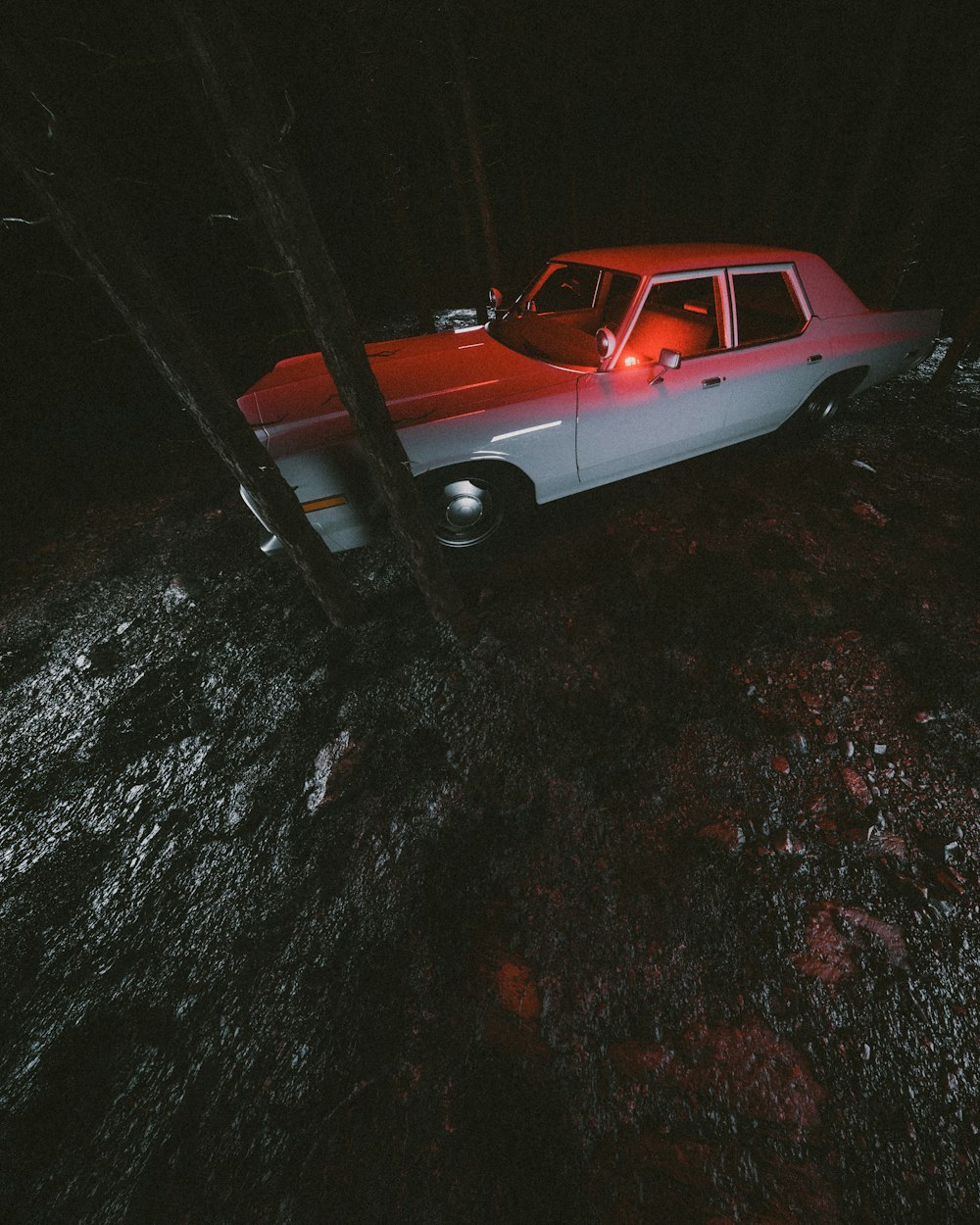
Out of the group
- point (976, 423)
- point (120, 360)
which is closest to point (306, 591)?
point (976, 423)

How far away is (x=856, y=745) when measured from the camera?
2123mm

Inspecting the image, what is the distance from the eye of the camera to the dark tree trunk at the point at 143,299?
57.1 inches

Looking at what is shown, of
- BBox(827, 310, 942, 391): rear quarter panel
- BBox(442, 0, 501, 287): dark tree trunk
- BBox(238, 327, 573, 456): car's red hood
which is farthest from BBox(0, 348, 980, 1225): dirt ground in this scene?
BBox(442, 0, 501, 287): dark tree trunk

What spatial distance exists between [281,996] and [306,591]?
7.42 ft

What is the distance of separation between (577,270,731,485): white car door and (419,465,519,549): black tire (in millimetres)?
538

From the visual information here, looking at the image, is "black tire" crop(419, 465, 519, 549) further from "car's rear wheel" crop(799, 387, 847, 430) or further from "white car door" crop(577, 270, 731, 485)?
"car's rear wheel" crop(799, 387, 847, 430)

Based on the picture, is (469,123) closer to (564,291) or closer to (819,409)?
(564,291)

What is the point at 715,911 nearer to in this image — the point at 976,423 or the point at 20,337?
the point at 976,423

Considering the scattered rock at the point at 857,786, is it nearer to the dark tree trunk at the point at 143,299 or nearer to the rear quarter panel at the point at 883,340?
the dark tree trunk at the point at 143,299

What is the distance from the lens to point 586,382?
2711 millimetres

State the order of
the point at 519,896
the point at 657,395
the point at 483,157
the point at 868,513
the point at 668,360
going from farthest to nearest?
the point at 483,157 < the point at 868,513 < the point at 657,395 < the point at 668,360 < the point at 519,896

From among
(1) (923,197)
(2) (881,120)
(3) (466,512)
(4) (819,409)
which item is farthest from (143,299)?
(2) (881,120)

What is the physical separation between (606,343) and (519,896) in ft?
9.33

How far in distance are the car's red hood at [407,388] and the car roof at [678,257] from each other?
851 mm
